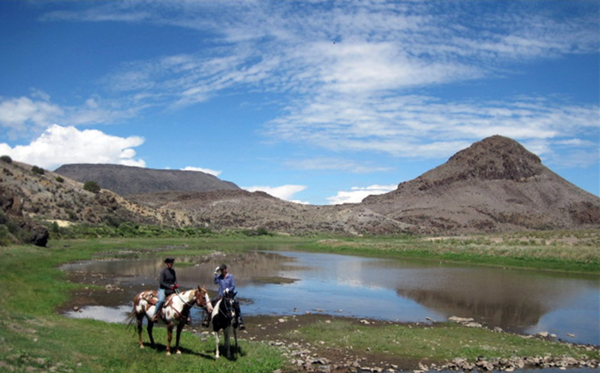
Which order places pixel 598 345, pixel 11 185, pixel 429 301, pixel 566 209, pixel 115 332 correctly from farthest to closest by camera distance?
pixel 566 209 → pixel 11 185 → pixel 429 301 → pixel 598 345 → pixel 115 332

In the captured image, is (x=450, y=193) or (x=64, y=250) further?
(x=450, y=193)

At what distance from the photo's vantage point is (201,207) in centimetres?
17400

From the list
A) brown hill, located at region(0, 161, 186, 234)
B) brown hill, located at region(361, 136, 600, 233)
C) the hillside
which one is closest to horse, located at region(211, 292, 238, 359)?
the hillside

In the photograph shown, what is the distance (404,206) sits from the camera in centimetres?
16825

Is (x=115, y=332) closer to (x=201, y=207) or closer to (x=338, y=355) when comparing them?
(x=338, y=355)

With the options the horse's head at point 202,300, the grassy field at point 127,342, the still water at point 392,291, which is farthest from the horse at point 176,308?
the still water at point 392,291

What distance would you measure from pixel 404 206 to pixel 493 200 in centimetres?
3095

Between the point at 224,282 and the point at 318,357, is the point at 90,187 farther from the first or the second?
the point at 318,357

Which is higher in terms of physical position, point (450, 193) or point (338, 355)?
point (450, 193)

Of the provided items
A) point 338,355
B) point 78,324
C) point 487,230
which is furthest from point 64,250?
point 487,230

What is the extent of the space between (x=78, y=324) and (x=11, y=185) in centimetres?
7245

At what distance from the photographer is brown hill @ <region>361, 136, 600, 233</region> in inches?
5843

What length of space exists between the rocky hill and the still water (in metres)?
48.6

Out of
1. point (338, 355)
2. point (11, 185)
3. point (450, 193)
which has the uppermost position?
point (450, 193)
